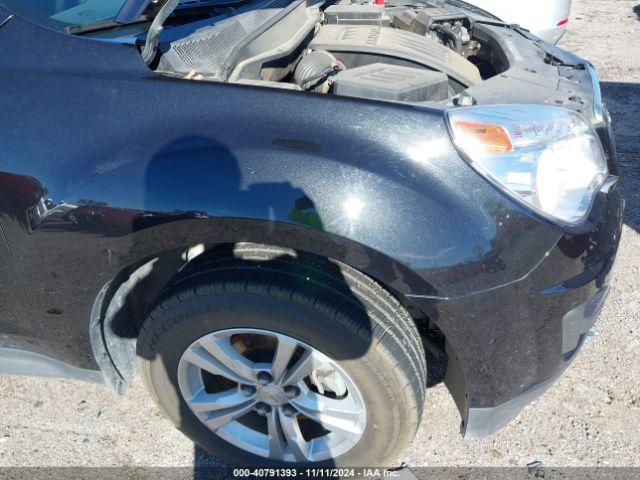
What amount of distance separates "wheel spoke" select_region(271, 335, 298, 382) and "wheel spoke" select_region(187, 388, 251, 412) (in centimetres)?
19

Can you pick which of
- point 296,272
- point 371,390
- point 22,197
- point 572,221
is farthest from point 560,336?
point 22,197

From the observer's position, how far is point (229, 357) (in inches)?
76.9

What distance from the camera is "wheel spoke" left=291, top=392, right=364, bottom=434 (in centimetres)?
195

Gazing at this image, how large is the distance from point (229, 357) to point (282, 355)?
19 centimetres

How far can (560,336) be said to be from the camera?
6.12ft

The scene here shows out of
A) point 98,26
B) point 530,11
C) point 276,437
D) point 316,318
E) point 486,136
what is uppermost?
point 98,26

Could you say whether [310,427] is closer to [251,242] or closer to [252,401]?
[252,401]

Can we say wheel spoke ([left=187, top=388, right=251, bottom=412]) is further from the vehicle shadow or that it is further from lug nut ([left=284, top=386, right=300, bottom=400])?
the vehicle shadow

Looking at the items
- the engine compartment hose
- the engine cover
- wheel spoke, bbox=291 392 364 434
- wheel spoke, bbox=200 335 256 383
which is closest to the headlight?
the engine cover

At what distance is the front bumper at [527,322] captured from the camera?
1724 mm

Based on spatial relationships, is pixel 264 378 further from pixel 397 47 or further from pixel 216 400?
pixel 397 47

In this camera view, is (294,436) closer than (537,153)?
No

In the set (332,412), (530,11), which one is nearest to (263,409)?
(332,412)

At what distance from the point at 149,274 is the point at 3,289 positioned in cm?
47
